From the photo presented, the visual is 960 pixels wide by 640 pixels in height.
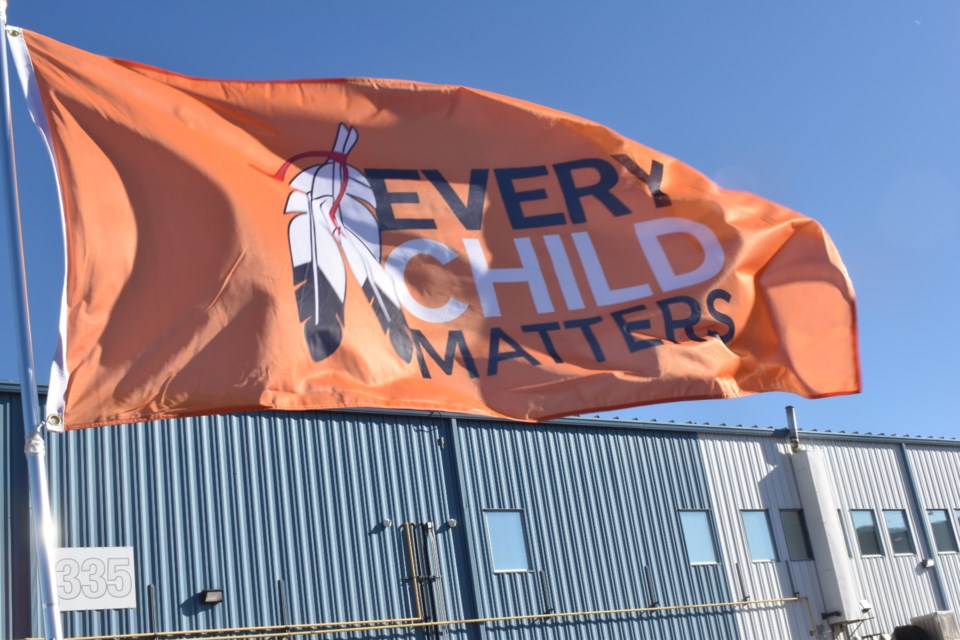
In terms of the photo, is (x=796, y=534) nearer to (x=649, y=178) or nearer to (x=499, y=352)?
(x=649, y=178)

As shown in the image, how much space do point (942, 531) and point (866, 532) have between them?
3.46 metres

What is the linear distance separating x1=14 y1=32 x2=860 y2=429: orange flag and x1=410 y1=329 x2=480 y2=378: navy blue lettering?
0.02 meters

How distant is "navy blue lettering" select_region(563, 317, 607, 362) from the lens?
8.03m

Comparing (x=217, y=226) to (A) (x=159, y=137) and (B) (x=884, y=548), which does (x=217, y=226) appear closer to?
(A) (x=159, y=137)

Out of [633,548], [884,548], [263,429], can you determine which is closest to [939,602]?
[884,548]

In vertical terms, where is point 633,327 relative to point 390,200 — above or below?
below

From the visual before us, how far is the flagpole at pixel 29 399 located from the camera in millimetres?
5633

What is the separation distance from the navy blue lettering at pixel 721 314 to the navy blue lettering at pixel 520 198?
4.07ft

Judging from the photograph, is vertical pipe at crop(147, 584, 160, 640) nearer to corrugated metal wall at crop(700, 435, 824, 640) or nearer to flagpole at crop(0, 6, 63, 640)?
flagpole at crop(0, 6, 63, 640)

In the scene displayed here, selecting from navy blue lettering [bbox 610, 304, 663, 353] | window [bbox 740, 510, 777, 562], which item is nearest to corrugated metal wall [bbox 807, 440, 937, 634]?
window [bbox 740, 510, 777, 562]

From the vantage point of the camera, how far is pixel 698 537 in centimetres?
2500


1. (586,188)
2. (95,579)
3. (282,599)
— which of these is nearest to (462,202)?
(586,188)

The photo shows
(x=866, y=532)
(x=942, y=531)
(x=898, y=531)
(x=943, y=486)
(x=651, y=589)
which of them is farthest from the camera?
(x=943, y=486)

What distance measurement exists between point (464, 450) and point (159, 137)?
15.2 m
